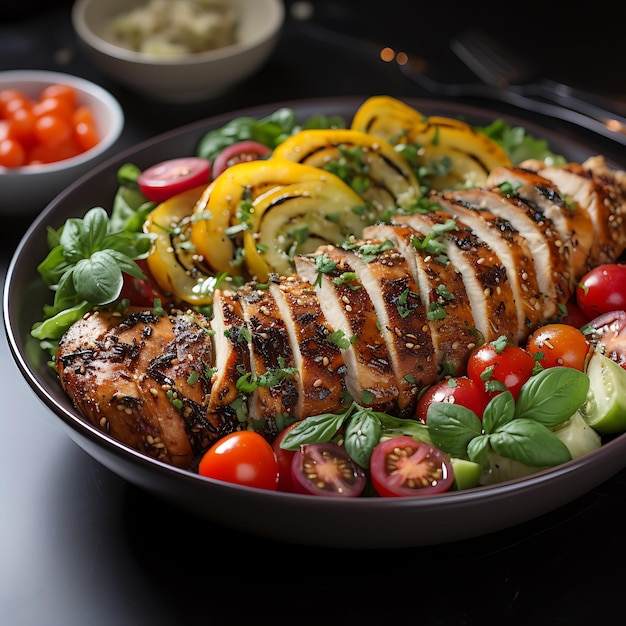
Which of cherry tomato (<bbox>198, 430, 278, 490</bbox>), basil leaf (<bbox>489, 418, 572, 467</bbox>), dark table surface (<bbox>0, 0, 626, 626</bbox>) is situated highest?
basil leaf (<bbox>489, 418, 572, 467</bbox>)

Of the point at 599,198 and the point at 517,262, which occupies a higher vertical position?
the point at 599,198

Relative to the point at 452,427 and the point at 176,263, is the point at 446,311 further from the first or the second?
the point at 176,263

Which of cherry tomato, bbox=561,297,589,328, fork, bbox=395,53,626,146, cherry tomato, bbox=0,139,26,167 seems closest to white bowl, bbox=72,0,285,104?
cherry tomato, bbox=0,139,26,167

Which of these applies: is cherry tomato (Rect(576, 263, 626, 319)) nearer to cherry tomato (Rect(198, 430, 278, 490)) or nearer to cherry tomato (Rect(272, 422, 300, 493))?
cherry tomato (Rect(272, 422, 300, 493))

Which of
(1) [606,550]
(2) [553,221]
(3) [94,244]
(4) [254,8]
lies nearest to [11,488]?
(3) [94,244]

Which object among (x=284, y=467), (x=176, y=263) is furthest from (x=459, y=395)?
(x=176, y=263)

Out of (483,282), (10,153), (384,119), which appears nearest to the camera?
(483,282)

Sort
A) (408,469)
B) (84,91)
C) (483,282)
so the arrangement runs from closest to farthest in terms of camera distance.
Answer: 1. (408,469)
2. (483,282)
3. (84,91)

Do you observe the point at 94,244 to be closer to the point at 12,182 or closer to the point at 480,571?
the point at 12,182
